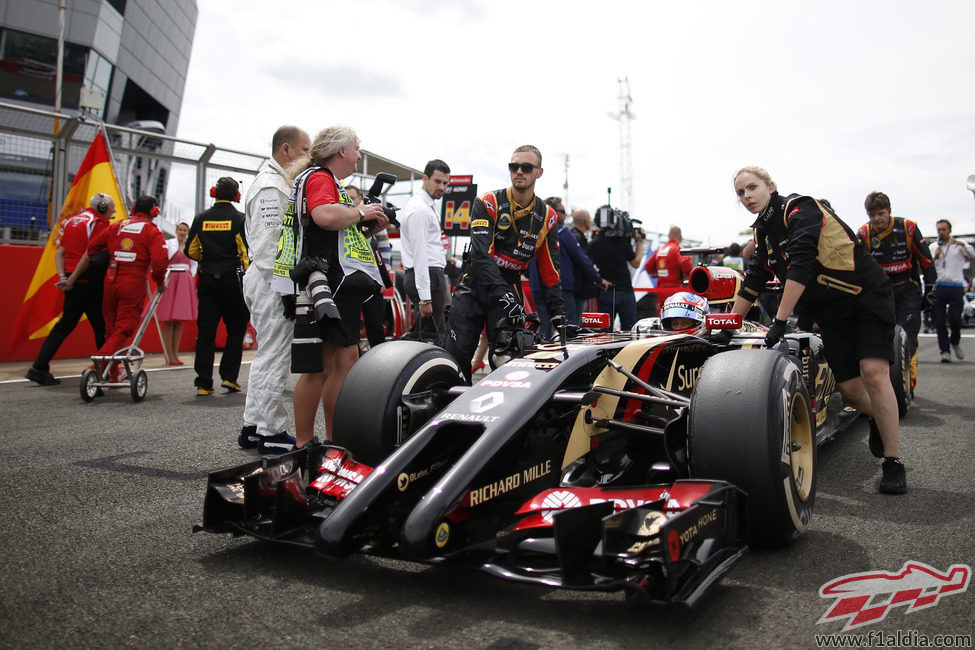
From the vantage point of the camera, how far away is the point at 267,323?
4.12 metres

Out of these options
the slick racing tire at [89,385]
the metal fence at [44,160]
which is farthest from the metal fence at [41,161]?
the slick racing tire at [89,385]

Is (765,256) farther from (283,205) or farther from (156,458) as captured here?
(156,458)

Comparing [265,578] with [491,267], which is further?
[491,267]

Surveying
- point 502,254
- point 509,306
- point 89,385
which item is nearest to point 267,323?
point 509,306

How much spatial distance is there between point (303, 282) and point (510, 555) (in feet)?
6.14

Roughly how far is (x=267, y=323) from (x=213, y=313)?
2.31 metres

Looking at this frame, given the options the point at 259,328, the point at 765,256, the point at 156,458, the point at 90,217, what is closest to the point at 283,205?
the point at 259,328

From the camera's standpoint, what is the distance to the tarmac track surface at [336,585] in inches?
77.0

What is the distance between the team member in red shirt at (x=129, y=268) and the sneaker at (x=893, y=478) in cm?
564

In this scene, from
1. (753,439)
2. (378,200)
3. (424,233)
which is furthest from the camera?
(424,233)

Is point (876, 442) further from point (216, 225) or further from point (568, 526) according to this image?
point (216, 225)

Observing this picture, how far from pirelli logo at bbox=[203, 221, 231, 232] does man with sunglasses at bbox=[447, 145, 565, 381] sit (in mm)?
2400

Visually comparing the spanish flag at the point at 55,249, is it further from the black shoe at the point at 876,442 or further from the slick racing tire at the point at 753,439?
the black shoe at the point at 876,442

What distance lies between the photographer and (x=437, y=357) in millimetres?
3252
